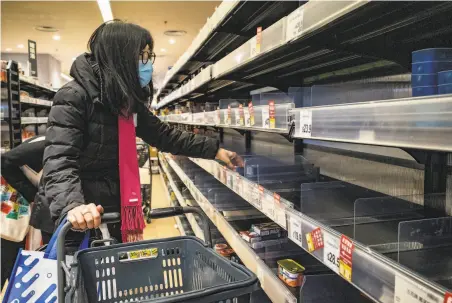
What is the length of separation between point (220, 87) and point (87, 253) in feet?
8.02

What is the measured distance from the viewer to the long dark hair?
163cm

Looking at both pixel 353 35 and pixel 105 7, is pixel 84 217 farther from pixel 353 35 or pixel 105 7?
pixel 105 7

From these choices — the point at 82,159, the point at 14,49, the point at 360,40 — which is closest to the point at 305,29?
the point at 360,40

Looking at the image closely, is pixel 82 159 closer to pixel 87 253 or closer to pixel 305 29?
pixel 87 253

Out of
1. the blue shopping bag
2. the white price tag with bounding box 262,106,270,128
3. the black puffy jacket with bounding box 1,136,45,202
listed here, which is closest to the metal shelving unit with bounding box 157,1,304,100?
the white price tag with bounding box 262,106,270,128

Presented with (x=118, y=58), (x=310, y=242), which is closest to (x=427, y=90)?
(x=310, y=242)

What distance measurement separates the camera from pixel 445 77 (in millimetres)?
770

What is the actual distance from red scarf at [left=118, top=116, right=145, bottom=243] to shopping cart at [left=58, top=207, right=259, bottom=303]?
1.51ft

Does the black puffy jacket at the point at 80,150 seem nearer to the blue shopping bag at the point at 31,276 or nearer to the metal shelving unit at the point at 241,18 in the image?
the blue shopping bag at the point at 31,276

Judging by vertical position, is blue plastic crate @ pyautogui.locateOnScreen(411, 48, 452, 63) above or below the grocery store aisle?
above

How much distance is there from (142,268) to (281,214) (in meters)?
0.51

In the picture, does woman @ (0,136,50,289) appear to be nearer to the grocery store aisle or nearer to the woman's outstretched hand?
the woman's outstretched hand

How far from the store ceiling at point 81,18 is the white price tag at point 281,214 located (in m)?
6.75

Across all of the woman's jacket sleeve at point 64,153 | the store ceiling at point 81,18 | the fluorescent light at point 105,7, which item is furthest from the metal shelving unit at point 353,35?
the store ceiling at point 81,18
